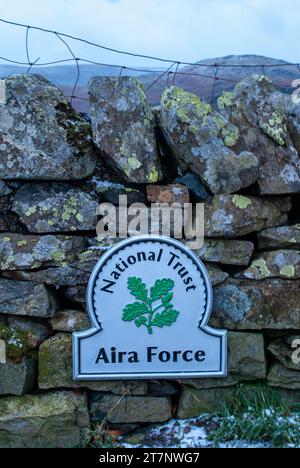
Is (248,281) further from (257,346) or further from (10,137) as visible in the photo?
(10,137)

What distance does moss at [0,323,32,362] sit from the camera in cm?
283

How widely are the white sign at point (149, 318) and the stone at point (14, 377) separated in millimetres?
275

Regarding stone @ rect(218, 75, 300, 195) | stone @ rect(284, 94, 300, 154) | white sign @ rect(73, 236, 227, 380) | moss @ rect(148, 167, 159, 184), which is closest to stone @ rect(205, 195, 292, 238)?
stone @ rect(218, 75, 300, 195)

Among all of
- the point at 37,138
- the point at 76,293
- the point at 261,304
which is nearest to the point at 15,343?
the point at 76,293

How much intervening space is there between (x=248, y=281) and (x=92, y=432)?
1211mm

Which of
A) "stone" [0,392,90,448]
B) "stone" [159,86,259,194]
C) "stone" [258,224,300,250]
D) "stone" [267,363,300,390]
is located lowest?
"stone" [0,392,90,448]

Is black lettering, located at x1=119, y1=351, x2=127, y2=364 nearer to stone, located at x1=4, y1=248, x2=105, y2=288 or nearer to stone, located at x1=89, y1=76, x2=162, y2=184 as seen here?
stone, located at x1=4, y1=248, x2=105, y2=288

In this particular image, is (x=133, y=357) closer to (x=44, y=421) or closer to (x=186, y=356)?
(x=186, y=356)

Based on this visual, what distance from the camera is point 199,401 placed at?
9.71 feet

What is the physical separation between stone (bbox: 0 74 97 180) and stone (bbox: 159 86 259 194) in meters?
0.50

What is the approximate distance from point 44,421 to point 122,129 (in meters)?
1.66

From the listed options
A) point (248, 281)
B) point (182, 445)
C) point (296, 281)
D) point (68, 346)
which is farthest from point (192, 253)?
point (182, 445)

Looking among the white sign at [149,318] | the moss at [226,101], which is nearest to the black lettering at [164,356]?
the white sign at [149,318]

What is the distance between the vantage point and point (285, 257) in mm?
2906
